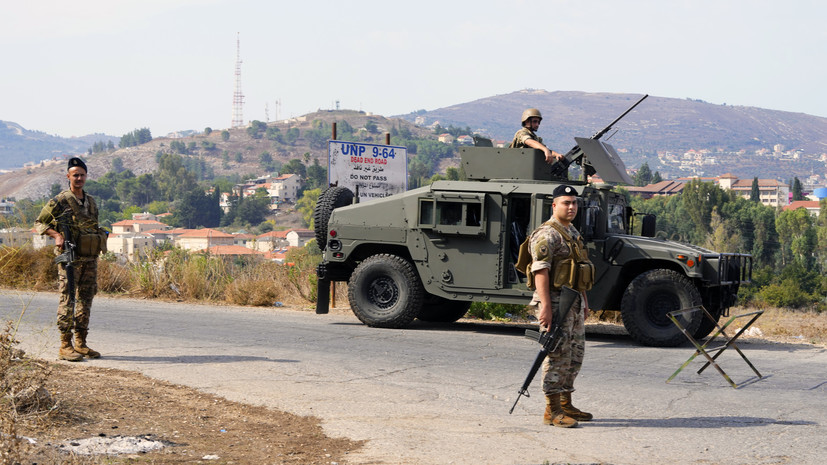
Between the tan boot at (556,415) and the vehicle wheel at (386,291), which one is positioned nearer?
the tan boot at (556,415)

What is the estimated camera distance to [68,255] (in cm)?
892

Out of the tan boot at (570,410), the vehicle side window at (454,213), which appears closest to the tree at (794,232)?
the vehicle side window at (454,213)

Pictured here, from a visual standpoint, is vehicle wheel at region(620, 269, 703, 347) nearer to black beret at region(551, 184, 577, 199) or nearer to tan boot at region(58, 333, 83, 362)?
black beret at region(551, 184, 577, 199)

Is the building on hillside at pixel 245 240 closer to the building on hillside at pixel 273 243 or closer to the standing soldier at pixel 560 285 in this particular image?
the building on hillside at pixel 273 243

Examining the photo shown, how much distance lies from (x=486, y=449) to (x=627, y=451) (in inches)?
36.7

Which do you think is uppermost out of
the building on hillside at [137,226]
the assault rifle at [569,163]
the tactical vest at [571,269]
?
the assault rifle at [569,163]

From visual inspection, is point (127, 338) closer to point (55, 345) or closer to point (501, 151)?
→ point (55, 345)

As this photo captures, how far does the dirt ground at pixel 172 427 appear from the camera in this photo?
5674 millimetres

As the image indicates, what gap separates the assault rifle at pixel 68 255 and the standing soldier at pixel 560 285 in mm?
4744

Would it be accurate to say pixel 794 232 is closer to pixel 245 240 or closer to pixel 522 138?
pixel 245 240

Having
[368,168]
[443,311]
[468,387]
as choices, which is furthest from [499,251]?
[368,168]

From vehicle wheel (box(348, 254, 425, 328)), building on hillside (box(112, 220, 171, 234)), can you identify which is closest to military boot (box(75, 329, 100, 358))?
Result: vehicle wheel (box(348, 254, 425, 328))

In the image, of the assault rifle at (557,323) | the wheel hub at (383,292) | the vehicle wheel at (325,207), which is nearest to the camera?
the assault rifle at (557,323)

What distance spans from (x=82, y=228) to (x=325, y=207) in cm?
453
